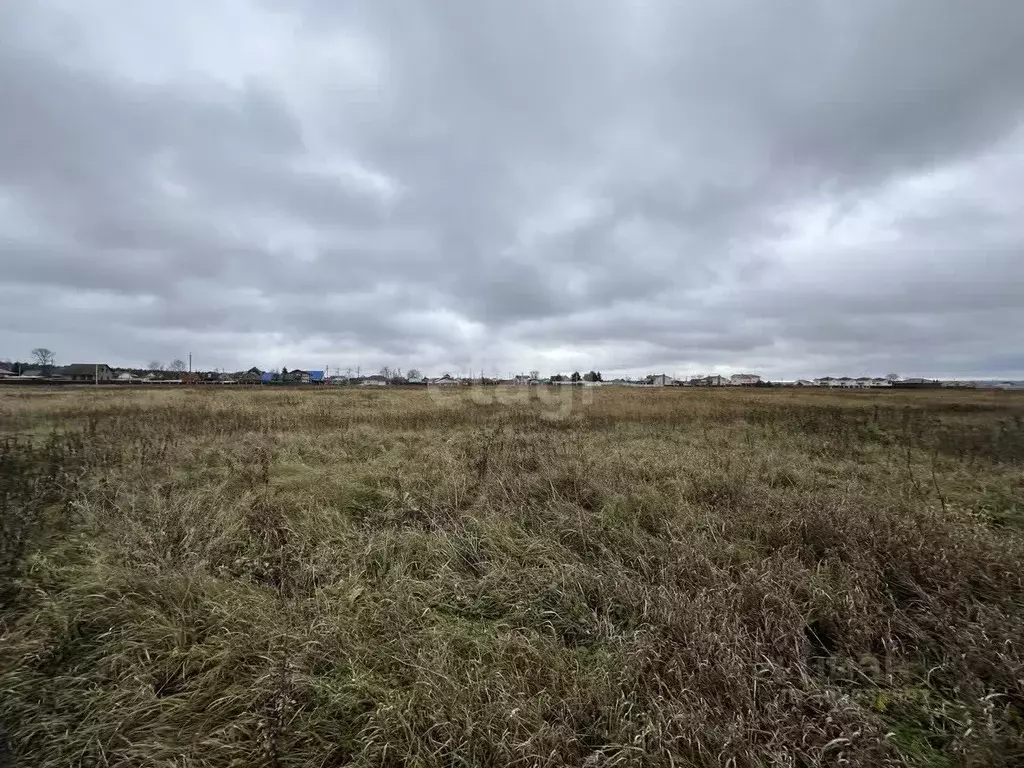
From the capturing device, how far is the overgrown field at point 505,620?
99.1 inches

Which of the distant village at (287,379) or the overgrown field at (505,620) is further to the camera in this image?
the distant village at (287,379)

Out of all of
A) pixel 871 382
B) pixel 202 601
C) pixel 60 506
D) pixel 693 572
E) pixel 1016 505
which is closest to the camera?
pixel 202 601

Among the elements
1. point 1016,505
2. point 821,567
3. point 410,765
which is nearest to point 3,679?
point 410,765

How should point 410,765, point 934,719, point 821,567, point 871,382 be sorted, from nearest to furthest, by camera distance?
1. point 410,765
2. point 934,719
3. point 821,567
4. point 871,382

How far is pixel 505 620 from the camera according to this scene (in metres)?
3.76

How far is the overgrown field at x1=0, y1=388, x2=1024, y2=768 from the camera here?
8.26 feet

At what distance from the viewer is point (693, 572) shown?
4.09 meters

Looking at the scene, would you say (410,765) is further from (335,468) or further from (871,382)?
(871,382)

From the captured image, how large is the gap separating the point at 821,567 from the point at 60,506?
9.49 meters

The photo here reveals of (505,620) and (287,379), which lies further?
(287,379)

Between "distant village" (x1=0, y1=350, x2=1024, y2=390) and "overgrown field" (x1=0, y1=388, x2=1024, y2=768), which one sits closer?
"overgrown field" (x1=0, y1=388, x2=1024, y2=768)

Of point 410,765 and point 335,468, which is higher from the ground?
point 335,468

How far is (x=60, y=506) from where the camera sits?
19.0 ft

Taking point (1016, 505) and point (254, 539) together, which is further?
point (1016, 505)
